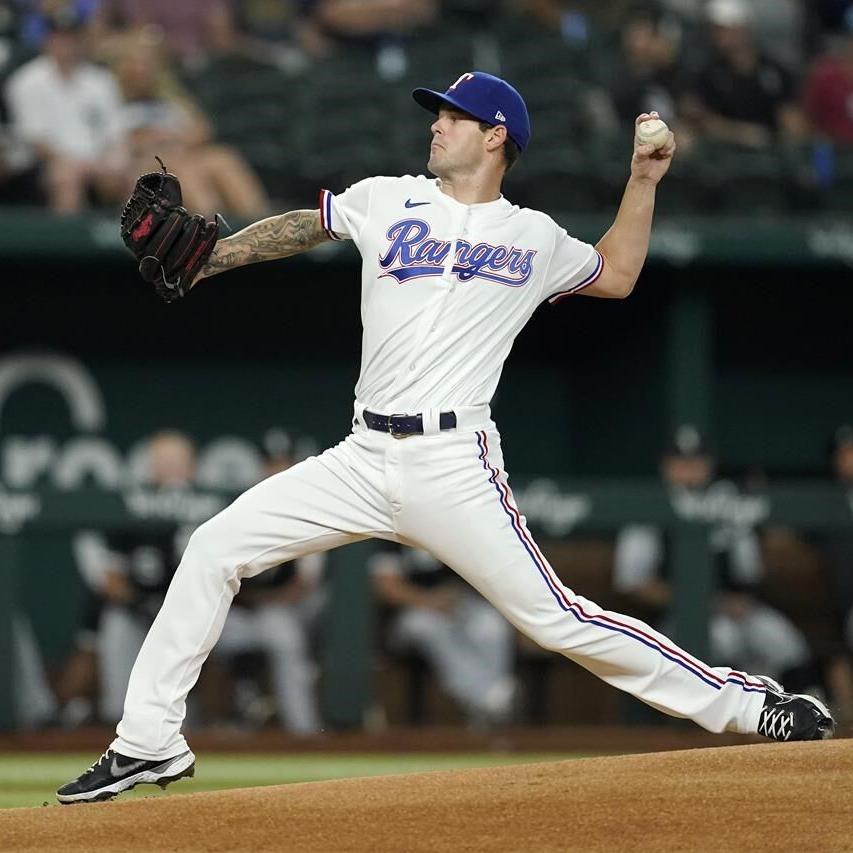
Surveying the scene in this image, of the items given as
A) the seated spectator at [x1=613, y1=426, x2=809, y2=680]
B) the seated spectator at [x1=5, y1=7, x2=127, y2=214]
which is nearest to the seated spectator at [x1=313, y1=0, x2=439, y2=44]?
the seated spectator at [x1=5, y1=7, x2=127, y2=214]

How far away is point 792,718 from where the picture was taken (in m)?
4.43

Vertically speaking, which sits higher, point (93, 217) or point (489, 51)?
point (489, 51)

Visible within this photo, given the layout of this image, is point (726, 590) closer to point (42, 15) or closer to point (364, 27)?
point (364, 27)

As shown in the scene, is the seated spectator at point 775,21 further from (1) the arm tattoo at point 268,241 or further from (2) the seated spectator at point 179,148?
(1) the arm tattoo at point 268,241

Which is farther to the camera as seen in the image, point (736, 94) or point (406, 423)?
point (736, 94)

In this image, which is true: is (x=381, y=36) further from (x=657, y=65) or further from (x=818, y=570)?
(x=818, y=570)

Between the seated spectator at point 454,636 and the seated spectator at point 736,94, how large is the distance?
12.2 feet

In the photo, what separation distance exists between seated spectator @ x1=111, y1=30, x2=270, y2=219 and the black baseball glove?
448 centimetres

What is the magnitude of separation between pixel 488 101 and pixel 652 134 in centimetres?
43

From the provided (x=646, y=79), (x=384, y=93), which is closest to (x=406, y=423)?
(x=384, y=93)

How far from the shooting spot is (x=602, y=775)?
4.21 metres

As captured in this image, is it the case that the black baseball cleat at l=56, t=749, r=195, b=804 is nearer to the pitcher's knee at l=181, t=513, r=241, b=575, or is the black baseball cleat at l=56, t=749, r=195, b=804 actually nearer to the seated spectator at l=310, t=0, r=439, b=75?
the pitcher's knee at l=181, t=513, r=241, b=575

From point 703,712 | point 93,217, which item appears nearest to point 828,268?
point 93,217

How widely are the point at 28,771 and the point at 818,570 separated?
3.91 meters
